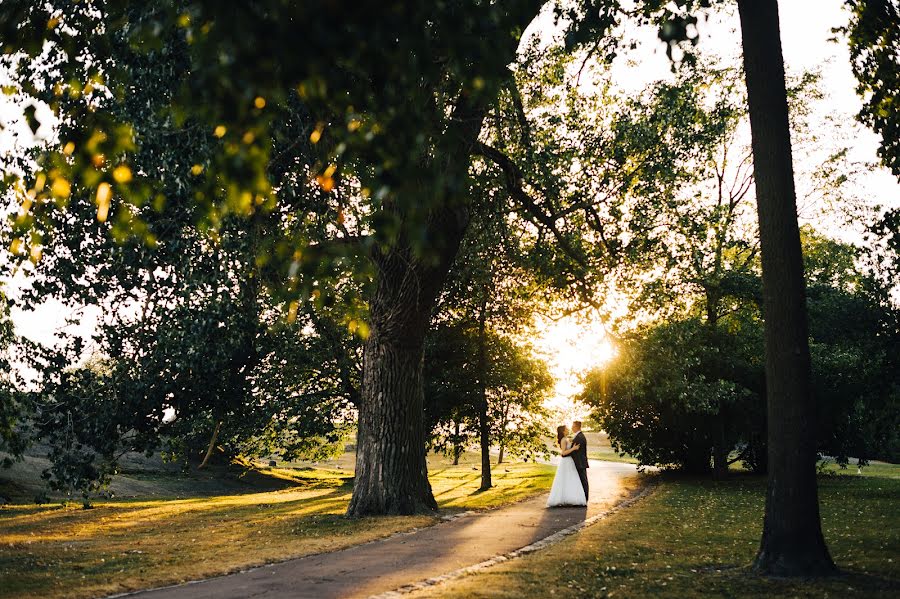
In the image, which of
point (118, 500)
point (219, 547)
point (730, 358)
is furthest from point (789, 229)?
point (118, 500)

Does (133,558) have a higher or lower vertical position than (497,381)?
lower

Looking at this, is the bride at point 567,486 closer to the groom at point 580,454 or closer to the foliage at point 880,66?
the groom at point 580,454

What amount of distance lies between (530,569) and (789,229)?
5.75 m

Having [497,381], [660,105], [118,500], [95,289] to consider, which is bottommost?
[118,500]

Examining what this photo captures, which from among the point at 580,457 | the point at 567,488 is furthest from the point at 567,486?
the point at 580,457

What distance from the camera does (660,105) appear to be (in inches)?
802

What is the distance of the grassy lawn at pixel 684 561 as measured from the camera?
9016 millimetres

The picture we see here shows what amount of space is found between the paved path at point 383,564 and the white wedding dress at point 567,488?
334cm

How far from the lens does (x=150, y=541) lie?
49.9ft

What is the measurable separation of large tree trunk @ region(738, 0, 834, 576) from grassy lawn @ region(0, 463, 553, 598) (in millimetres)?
7040

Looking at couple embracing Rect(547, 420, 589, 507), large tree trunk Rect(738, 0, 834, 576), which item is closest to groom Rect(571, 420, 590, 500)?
couple embracing Rect(547, 420, 589, 507)

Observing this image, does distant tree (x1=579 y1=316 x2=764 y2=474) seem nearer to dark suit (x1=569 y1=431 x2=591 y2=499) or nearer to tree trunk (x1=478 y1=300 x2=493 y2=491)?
tree trunk (x1=478 y1=300 x2=493 y2=491)

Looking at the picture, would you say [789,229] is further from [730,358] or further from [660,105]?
[730,358]

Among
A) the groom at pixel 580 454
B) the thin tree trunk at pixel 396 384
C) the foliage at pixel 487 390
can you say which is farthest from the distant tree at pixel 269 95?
the foliage at pixel 487 390
